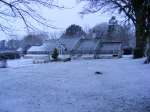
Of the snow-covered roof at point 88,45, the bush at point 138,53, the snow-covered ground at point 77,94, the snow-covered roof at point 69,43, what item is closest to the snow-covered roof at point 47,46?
the snow-covered roof at point 69,43

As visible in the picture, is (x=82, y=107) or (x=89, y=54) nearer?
(x=82, y=107)

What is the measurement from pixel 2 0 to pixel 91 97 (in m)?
4.59

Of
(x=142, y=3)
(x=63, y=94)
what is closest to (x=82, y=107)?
(x=63, y=94)

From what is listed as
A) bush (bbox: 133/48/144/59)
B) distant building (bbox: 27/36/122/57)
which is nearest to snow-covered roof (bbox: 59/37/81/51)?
distant building (bbox: 27/36/122/57)

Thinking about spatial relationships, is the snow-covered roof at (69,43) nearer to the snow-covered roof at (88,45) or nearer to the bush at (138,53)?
the snow-covered roof at (88,45)

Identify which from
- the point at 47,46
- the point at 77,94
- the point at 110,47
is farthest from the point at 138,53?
the point at 47,46

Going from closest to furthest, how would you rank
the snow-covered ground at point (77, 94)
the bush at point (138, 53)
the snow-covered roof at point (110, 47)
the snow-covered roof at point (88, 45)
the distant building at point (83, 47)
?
the snow-covered ground at point (77, 94), the bush at point (138, 53), the snow-covered roof at point (110, 47), the distant building at point (83, 47), the snow-covered roof at point (88, 45)

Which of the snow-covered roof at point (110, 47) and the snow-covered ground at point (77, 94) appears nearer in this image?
the snow-covered ground at point (77, 94)

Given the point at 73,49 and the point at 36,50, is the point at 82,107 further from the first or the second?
the point at 36,50

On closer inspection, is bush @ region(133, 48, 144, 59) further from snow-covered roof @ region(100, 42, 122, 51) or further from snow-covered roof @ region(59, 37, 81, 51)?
snow-covered roof @ region(59, 37, 81, 51)

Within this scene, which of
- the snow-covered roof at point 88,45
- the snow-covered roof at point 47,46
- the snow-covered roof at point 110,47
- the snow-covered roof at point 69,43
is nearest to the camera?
the snow-covered roof at point 110,47

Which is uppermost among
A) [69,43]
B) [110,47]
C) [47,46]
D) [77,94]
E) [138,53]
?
[69,43]

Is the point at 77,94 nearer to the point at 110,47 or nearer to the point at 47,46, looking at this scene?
the point at 110,47

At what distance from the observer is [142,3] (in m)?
6.97
